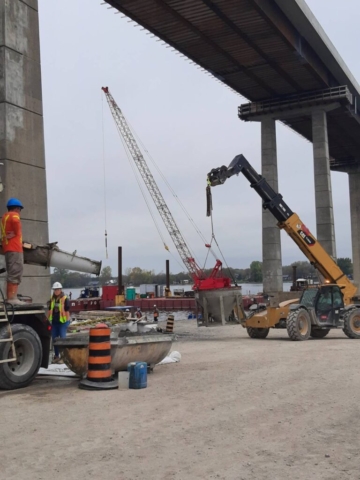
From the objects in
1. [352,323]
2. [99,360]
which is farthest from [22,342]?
[352,323]

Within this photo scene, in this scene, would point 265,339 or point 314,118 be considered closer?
point 265,339

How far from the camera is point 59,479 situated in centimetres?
502

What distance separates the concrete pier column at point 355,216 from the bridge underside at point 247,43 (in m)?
23.7

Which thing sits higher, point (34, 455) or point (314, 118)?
point (314, 118)

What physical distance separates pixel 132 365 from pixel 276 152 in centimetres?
3189

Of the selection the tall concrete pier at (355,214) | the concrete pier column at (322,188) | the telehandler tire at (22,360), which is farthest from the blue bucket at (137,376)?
the tall concrete pier at (355,214)

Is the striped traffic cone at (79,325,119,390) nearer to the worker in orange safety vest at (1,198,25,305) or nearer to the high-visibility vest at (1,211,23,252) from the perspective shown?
the worker in orange safety vest at (1,198,25,305)

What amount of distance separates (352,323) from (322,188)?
71.3 ft

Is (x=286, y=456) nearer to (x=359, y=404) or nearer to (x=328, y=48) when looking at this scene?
(x=359, y=404)

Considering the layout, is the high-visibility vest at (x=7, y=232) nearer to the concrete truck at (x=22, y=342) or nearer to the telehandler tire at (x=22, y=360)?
the concrete truck at (x=22, y=342)

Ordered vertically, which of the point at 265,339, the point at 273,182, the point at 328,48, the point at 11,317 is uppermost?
the point at 328,48

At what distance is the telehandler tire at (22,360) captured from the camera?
29.3ft

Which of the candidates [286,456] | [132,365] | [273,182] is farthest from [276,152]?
[286,456]

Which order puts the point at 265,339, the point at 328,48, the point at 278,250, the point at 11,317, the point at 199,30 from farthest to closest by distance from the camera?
the point at 278,250
the point at 328,48
the point at 199,30
the point at 265,339
the point at 11,317
